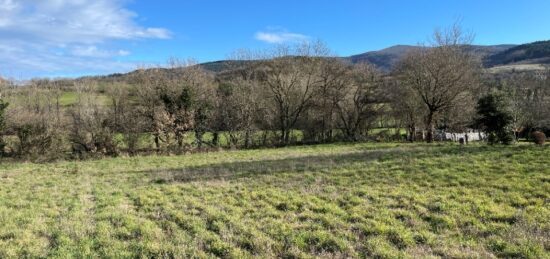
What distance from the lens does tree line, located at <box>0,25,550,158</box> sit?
27109mm

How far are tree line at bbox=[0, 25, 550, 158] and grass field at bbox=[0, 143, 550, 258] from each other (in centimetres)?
1344

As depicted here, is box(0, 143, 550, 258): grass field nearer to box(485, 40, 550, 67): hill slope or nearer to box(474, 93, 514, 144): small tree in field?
Answer: box(474, 93, 514, 144): small tree in field

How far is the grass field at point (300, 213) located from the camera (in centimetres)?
629

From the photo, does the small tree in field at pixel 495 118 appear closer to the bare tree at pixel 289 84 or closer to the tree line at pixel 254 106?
the tree line at pixel 254 106

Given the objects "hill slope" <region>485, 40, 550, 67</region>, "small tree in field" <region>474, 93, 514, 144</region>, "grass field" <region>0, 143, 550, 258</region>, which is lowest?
"grass field" <region>0, 143, 550, 258</region>

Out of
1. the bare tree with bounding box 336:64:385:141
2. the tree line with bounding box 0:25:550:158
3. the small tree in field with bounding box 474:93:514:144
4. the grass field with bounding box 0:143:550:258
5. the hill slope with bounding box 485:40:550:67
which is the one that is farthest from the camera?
the hill slope with bounding box 485:40:550:67

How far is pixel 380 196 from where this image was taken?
9812 millimetres

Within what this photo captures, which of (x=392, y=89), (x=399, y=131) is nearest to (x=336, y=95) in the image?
(x=392, y=89)

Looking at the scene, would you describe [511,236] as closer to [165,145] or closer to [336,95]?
[165,145]

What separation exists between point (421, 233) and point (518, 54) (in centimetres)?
19955

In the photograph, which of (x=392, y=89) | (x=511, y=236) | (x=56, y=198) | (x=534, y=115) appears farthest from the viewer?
(x=534, y=115)

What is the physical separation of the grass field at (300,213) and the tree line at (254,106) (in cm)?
1344

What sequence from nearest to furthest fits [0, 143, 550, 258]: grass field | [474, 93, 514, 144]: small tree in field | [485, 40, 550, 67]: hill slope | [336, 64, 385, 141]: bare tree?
1. [0, 143, 550, 258]: grass field
2. [474, 93, 514, 144]: small tree in field
3. [336, 64, 385, 141]: bare tree
4. [485, 40, 550, 67]: hill slope

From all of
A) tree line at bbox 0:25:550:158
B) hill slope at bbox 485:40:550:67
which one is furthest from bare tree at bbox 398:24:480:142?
hill slope at bbox 485:40:550:67
